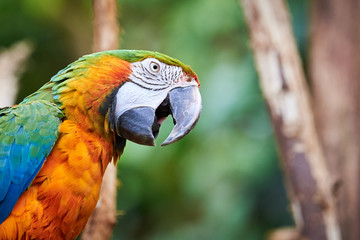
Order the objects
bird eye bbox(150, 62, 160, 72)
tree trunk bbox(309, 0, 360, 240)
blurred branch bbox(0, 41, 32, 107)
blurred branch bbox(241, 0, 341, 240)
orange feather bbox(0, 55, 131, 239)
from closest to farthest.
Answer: orange feather bbox(0, 55, 131, 239)
bird eye bbox(150, 62, 160, 72)
blurred branch bbox(241, 0, 341, 240)
blurred branch bbox(0, 41, 32, 107)
tree trunk bbox(309, 0, 360, 240)

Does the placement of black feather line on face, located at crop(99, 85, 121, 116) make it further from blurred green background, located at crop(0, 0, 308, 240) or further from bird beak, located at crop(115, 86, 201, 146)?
blurred green background, located at crop(0, 0, 308, 240)

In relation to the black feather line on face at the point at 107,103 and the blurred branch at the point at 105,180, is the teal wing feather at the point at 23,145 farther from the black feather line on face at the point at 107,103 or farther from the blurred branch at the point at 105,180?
the blurred branch at the point at 105,180

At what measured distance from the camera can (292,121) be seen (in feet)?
7.27

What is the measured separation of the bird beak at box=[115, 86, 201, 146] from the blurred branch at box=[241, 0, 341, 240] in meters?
0.96

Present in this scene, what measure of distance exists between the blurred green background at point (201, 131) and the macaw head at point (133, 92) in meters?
1.65

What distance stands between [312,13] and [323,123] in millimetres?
780

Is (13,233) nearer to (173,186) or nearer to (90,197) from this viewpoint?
(90,197)

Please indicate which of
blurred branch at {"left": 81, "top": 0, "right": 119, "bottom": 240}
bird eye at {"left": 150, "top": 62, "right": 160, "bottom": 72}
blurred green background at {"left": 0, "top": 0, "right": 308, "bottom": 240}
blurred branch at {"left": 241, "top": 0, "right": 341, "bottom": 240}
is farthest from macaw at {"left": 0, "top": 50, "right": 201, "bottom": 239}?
blurred green background at {"left": 0, "top": 0, "right": 308, "bottom": 240}

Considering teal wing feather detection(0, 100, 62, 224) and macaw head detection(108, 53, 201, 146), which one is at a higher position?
Answer: macaw head detection(108, 53, 201, 146)

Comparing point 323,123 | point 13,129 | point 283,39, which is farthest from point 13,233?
point 323,123

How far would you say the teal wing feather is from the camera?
1284mm

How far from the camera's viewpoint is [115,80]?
1376mm

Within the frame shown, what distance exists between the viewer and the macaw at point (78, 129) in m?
1.28

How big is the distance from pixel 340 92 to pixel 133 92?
193 cm
